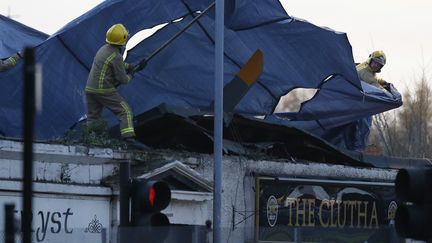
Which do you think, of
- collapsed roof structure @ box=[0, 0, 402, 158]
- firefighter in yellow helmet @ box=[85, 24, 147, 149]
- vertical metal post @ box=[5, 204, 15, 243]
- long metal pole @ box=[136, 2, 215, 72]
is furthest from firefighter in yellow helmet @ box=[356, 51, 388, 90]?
vertical metal post @ box=[5, 204, 15, 243]

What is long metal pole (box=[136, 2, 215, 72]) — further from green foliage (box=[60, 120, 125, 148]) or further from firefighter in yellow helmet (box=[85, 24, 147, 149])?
green foliage (box=[60, 120, 125, 148])

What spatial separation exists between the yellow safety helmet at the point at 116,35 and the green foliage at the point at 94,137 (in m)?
1.12

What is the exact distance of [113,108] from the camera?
1628cm

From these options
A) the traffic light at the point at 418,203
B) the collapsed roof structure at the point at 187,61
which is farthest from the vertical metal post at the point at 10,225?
the collapsed roof structure at the point at 187,61

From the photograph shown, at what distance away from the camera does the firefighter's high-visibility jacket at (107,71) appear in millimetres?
16109

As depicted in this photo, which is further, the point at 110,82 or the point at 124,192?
the point at 110,82

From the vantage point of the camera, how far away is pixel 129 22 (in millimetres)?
17594

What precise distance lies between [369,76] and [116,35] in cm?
688

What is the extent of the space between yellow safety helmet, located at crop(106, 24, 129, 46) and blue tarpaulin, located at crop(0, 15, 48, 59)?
352 centimetres

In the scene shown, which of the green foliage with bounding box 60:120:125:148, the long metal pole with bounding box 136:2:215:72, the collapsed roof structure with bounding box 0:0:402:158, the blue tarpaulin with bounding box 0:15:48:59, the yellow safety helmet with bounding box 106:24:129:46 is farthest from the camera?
the blue tarpaulin with bounding box 0:15:48:59

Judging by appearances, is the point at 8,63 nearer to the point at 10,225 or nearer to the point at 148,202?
the point at 148,202

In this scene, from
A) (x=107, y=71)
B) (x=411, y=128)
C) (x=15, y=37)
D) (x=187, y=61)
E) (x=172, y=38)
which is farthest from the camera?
(x=411, y=128)

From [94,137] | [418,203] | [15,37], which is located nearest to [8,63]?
[94,137]

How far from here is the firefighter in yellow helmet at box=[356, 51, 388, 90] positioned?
2131 cm
